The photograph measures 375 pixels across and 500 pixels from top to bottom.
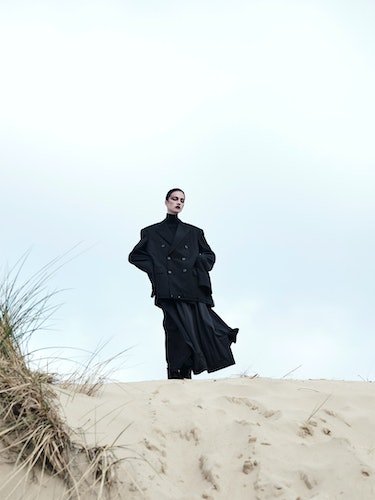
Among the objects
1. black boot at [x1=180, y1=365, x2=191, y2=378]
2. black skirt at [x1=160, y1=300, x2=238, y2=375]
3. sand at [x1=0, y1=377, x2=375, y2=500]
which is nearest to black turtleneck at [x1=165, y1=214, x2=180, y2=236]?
black skirt at [x1=160, y1=300, x2=238, y2=375]

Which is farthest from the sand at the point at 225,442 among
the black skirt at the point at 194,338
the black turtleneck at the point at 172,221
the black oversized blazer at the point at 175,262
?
the black turtleneck at the point at 172,221

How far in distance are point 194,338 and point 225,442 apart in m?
2.76

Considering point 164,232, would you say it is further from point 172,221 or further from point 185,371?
point 185,371

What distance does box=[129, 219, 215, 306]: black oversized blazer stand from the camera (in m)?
6.95

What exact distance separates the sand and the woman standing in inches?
72.9

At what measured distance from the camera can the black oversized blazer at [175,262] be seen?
6949mm

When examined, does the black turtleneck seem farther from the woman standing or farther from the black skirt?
the black skirt

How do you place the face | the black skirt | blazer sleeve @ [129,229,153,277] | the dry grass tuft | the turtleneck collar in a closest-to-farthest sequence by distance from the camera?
1. the dry grass tuft
2. the black skirt
3. blazer sleeve @ [129,229,153,277]
4. the face
5. the turtleneck collar

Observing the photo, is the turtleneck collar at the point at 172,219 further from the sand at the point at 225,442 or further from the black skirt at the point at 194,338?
the sand at the point at 225,442

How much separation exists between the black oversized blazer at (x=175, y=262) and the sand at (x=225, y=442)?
2047 mm

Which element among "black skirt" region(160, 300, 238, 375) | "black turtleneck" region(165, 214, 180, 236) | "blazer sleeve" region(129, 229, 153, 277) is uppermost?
"black turtleneck" region(165, 214, 180, 236)

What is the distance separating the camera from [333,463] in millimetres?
3885

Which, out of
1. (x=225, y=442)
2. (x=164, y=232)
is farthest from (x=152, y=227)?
(x=225, y=442)

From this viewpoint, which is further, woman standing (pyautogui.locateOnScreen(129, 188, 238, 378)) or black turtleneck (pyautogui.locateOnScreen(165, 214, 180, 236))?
black turtleneck (pyautogui.locateOnScreen(165, 214, 180, 236))
